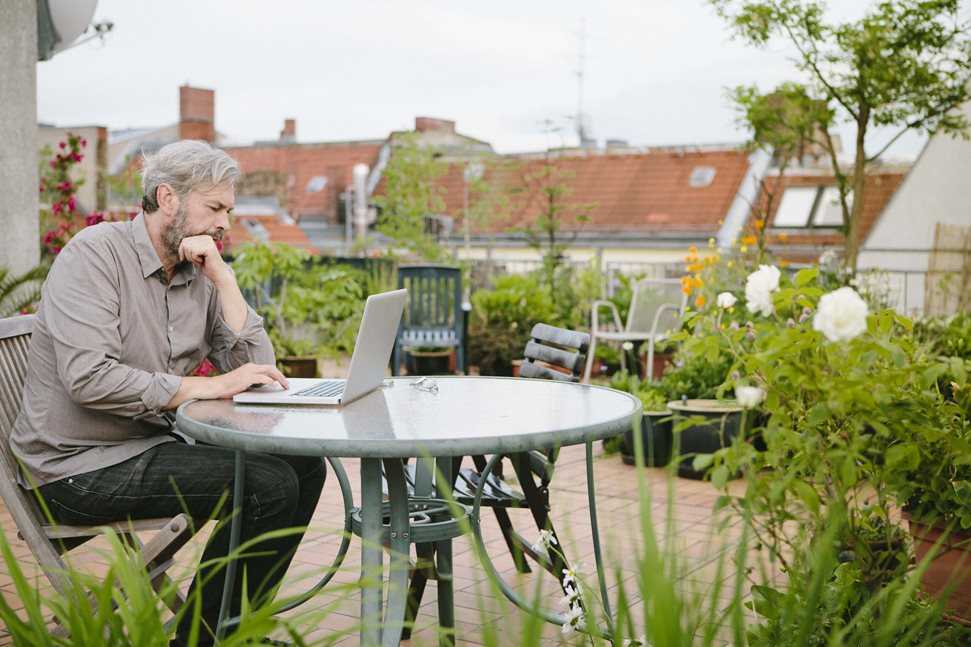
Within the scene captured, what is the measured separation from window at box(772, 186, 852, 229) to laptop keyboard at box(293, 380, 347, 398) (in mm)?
22609

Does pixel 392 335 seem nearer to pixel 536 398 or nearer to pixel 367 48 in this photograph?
pixel 536 398

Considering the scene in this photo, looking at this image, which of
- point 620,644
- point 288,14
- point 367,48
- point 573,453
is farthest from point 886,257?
point 620,644

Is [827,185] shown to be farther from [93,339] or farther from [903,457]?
[93,339]

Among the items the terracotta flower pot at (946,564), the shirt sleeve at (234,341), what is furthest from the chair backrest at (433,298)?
the terracotta flower pot at (946,564)

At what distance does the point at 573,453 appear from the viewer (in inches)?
254

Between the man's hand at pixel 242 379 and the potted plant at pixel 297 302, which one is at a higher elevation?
the man's hand at pixel 242 379

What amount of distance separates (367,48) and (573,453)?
20.5 m

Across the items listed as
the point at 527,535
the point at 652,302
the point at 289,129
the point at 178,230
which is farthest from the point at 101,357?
the point at 289,129

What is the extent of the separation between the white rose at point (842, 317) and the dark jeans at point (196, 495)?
→ 5.07 feet

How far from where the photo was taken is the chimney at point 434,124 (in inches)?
1487

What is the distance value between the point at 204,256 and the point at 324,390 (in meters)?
0.50

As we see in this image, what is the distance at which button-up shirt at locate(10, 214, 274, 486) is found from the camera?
2.72 m

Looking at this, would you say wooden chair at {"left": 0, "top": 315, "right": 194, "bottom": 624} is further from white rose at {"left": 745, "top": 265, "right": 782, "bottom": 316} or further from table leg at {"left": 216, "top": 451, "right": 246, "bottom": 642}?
white rose at {"left": 745, "top": 265, "right": 782, "bottom": 316}

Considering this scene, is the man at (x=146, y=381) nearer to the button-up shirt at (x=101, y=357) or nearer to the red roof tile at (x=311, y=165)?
the button-up shirt at (x=101, y=357)
